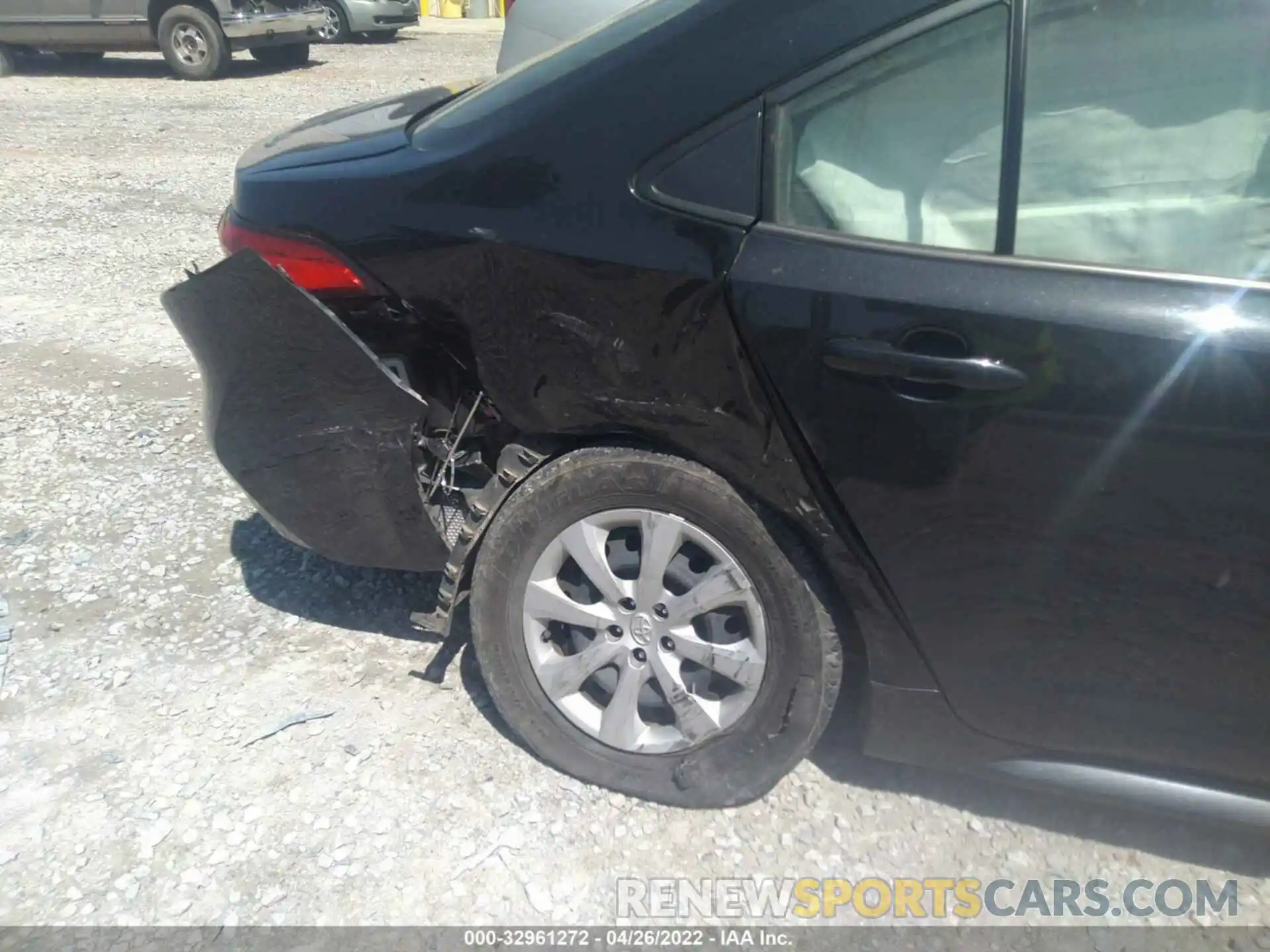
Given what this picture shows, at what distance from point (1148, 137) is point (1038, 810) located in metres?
1.50

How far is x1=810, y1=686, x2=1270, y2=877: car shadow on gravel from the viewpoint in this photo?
2.45m

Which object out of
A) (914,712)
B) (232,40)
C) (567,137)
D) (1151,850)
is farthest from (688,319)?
(232,40)

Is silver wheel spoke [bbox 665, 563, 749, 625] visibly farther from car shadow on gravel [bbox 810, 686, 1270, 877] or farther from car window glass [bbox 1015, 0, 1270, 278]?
car window glass [bbox 1015, 0, 1270, 278]

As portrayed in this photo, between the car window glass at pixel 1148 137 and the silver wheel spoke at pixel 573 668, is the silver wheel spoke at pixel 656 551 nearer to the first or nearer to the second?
the silver wheel spoke at pixel 573 668

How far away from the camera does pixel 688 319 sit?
224 cm

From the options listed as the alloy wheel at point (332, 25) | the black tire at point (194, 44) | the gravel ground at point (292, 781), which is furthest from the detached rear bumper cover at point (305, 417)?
the alloy wheel at point (332, 25)

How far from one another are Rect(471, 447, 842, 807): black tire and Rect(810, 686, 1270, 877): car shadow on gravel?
0.57 feet

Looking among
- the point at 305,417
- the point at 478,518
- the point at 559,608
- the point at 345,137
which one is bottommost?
the point at 559,608

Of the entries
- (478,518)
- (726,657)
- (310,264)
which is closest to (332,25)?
(310,264)

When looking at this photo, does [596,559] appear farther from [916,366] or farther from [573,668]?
[916,366]

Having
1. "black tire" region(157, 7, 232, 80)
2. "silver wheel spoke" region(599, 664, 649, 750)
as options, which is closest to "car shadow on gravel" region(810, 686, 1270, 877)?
"silver wheel spoke" region(599, 664, 649, 750)

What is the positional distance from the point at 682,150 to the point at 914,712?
1.26 metres

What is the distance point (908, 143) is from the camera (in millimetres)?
2143

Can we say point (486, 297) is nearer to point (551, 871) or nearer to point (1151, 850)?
point (551, 871)
